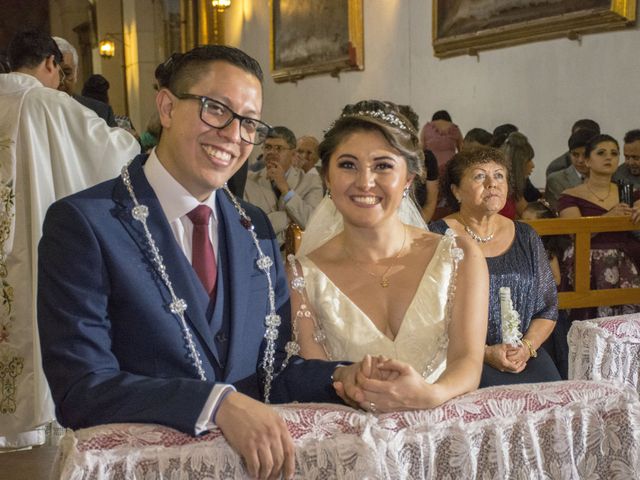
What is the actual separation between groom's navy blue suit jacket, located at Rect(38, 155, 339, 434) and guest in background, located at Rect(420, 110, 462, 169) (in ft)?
19.9

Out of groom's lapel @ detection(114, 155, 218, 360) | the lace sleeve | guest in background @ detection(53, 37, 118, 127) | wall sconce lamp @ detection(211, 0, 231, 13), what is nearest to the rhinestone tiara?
the lace sleeve

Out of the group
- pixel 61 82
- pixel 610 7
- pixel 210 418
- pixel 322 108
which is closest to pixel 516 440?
pixel 210 418

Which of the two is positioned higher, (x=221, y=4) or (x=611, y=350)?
(x=221, y=4)

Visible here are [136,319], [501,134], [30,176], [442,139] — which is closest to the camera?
[136,319]

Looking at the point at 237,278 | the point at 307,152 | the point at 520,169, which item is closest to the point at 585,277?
the point at 520,169

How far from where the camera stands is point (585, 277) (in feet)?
15.0

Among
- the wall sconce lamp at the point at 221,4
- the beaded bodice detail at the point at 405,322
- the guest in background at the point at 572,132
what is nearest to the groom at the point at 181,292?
the beaded bodice detail at the point at 405,322

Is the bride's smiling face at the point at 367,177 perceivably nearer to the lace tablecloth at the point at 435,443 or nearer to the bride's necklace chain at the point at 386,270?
the bride's necklace chain at the point at 386,270

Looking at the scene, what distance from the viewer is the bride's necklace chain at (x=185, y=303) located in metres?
1.96

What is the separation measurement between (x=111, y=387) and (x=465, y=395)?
29.1 inches

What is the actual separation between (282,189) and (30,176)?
235cm

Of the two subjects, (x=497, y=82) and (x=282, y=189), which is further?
(x=497, y=82)

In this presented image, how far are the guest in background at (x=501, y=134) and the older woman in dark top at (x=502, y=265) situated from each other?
3.17m

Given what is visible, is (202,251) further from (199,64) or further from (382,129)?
(382,129)
